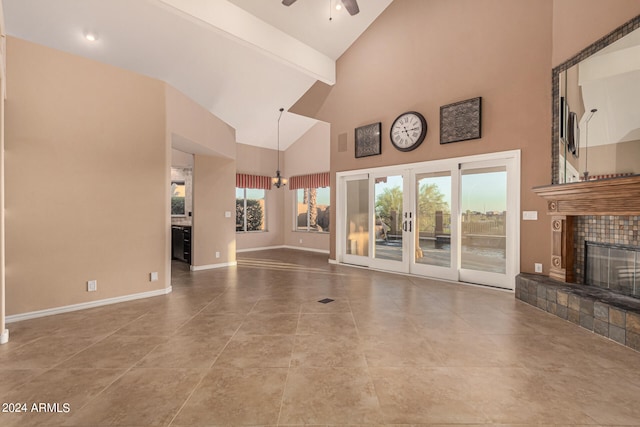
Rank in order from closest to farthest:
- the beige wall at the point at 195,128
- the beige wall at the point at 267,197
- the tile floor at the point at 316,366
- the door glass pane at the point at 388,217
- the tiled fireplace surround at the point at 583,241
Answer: the tile floor at the point at 316,366, the tiled fireplace surround at the point at 583,241, the beige wall at the point at 195,128, the door glass pane at the point at 388,217, the beige wall at the point at 267,197

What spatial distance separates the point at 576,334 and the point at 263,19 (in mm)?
6091

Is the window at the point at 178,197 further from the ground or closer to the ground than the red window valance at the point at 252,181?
closer to the ground

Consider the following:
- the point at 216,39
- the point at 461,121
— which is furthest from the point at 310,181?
the point at 461,121

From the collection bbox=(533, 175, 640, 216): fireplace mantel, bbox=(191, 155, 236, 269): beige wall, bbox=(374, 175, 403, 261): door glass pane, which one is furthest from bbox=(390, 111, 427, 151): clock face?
bbox=(191, 155, 236, 269): beige wall

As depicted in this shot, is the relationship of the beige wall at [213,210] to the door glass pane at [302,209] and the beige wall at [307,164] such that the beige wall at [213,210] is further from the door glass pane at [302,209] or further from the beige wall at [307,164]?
the door glass pane at [302,209]

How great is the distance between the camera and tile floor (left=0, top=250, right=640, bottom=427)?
165 cm

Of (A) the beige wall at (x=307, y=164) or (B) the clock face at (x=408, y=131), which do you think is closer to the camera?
(B) the clock face at (x=408, y=131)

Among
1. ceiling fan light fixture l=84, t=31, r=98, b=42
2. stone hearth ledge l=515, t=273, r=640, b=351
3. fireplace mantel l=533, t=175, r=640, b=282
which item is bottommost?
stone hearth ledge l=515, t=273, r=640, b=351

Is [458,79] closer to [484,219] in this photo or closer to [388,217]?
[484,219]

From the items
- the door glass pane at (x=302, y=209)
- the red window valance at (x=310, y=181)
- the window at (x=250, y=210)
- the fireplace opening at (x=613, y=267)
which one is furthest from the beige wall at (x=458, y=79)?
the window at (x=250, y=210)

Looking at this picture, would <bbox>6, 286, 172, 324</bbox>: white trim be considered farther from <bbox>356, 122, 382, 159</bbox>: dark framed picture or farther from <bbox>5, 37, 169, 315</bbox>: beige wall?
<bbox>356, 122, 382, 159</bbox>: dark framed picture

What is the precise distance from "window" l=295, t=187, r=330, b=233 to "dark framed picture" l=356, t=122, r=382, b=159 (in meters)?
2.91

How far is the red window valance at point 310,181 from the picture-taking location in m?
8.50

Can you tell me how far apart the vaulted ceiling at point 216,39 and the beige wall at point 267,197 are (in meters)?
1.65
